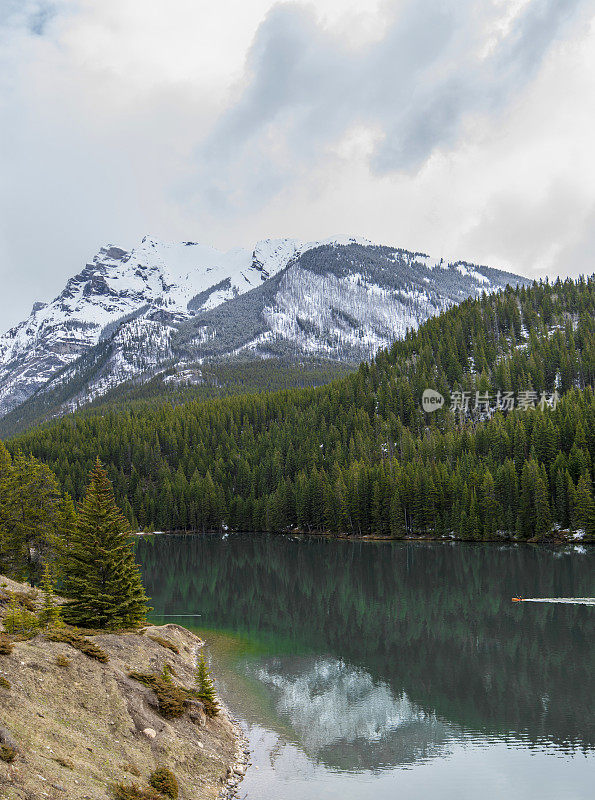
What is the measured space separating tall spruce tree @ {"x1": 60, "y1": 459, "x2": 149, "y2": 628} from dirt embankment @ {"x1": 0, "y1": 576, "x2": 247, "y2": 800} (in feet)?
18.9

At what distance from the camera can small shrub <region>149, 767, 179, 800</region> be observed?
19.1 m

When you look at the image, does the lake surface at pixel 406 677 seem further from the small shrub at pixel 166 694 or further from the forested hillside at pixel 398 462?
the forested hillside at pixel 398 462

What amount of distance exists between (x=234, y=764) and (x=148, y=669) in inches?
325

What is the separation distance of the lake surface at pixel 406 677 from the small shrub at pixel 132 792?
5511 millimetres

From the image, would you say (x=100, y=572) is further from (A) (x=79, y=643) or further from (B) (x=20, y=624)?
(A) (x=79, y=643)

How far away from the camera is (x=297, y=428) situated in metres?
187

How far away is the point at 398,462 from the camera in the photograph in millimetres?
139500

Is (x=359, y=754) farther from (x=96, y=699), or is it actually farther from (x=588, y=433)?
(x=588, y=433)

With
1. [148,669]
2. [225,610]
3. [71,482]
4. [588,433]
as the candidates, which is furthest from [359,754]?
[71,482]

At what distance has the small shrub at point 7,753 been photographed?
15664mm

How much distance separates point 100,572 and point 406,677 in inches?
850

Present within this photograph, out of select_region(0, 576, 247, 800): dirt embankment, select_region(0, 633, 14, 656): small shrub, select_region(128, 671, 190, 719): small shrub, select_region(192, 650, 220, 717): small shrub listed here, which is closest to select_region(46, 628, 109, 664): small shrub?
select_region(0, 576, 247, 800): dirt embankment

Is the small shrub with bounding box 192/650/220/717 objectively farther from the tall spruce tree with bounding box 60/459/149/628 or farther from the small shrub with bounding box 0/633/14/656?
the small shrub with bounding box 0/633/14/656

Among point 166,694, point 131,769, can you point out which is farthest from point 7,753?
point 166,694
